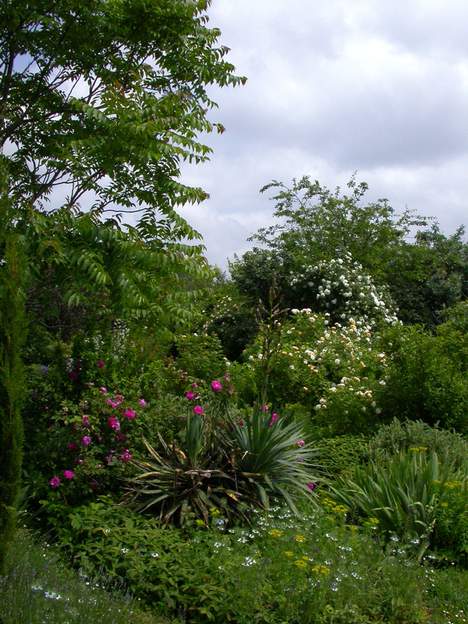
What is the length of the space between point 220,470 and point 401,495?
168 centimetres

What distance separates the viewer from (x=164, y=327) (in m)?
8.38

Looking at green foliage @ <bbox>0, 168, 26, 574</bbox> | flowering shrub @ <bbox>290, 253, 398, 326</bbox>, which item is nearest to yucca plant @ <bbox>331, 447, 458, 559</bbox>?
green foliage @ <bbox>0, 168, 26, 574</bbox>

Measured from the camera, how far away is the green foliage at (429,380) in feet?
30.1

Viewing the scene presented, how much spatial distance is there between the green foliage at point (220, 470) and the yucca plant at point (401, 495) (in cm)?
50

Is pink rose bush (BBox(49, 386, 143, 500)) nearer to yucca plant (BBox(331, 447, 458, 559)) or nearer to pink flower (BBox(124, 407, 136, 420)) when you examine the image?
pink flower (BBox(124, 407, 136, 420))

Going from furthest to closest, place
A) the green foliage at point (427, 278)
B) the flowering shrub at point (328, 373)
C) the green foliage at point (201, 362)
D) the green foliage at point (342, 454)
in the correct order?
1. the green foliage at point (427, 278)
2. the green foliage at point (201, 362)
3. the flowering shrub at point (328, 373)
4. the green foliage at point (342, 454)

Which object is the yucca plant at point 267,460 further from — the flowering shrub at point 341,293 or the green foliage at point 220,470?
the flowering shrub at point 341,293

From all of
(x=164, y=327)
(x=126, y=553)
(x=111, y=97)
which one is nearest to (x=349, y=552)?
(x=126, y=553)

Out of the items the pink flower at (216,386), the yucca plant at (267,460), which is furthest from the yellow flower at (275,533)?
the pink flower at (216,386)

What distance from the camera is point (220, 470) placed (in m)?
6.59

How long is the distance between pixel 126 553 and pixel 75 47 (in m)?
5.77

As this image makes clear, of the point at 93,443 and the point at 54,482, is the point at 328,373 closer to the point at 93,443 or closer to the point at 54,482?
the point at 93,443

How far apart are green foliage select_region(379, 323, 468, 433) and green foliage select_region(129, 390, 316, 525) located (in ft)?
8.77

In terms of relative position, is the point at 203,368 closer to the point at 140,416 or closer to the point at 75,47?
the point at 140,416
